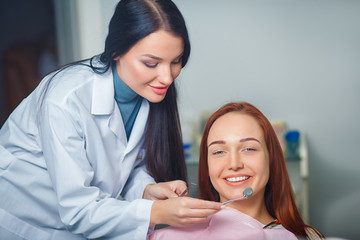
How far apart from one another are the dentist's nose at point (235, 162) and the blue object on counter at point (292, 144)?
0.28 meters

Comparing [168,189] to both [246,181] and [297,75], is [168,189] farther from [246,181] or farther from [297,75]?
[297,75]

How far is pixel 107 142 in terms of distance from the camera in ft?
2.98

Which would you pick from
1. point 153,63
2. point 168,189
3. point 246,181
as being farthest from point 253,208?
point 153,63

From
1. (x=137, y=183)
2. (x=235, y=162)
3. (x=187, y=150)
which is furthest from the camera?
(x=187, y=150)

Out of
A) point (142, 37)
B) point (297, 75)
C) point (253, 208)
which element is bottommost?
point (253, 208)

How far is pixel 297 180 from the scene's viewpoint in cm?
110

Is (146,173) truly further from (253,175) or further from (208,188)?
(253,175)

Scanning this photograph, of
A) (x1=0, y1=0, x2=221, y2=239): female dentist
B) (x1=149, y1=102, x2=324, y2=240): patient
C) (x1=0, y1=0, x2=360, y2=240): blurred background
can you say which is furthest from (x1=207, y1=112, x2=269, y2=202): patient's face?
(x1=0, y1=0, x2=360, y2=240): blurred background

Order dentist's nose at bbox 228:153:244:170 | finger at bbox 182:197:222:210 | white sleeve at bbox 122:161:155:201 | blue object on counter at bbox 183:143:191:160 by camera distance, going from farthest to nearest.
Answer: blue object on counter at bbox 183:143:191:160
white sleeve at bbox 122:161:155:201
dentist's nose at bbox 228:153:244:170
finger at bbox 182:197:222:210

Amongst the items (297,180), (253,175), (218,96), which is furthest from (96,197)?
(297,180)

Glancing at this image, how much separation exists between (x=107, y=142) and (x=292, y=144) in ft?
1.70

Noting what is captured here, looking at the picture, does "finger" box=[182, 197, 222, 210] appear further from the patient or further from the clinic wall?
the clinic wall

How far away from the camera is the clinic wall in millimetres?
1058

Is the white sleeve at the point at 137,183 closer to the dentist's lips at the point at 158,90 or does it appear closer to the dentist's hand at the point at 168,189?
the dentist's hand at the point at 168,189
